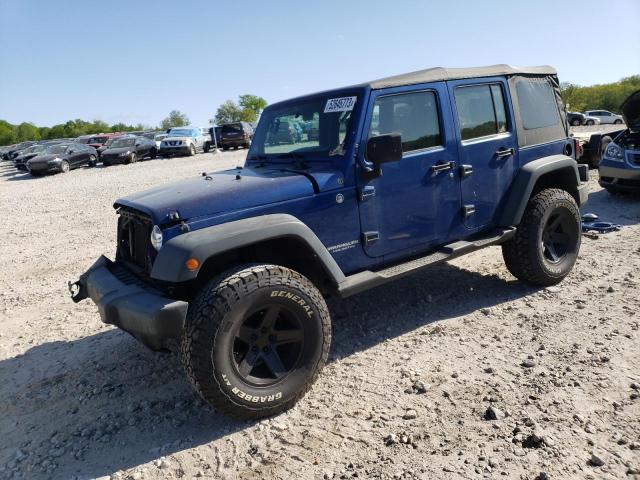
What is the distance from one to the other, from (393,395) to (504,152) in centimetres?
243

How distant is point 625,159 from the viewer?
823 centimetres

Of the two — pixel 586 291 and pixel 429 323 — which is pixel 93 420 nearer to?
pixel 429 323

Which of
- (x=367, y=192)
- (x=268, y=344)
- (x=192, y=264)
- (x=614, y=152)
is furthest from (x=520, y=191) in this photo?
(x=614, y=152)

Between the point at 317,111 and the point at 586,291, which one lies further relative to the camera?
the point at 586,291

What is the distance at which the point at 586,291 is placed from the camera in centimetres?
459

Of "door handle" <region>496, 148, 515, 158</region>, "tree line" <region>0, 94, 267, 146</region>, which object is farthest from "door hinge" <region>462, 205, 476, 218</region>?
"tree line" <region>0, 94, 267, 146</region>

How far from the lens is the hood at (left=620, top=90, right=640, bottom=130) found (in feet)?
28.4

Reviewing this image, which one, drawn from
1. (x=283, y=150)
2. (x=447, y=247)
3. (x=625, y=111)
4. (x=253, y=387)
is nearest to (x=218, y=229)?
(x=253, y=387)

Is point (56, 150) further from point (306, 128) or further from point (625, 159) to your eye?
point (625, 159)

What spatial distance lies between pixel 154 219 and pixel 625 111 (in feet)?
29.7

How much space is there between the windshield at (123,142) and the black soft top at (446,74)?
2191 centimetres

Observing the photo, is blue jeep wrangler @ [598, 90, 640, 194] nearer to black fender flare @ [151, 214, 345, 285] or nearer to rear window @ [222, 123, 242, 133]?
black fender flare @ [151, 214, 345, 285]

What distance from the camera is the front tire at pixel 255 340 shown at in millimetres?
2795

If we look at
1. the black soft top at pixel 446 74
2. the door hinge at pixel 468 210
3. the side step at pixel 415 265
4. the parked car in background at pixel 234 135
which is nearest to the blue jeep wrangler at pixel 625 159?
the black soft top at pixel 446 74
